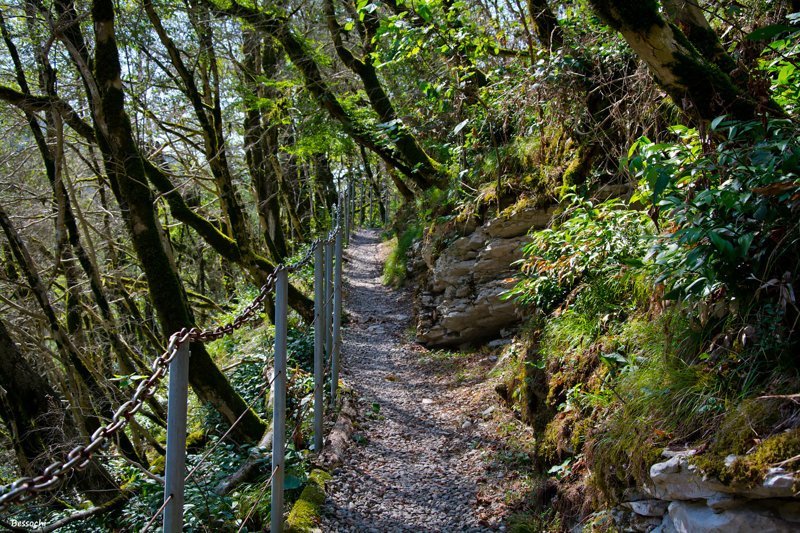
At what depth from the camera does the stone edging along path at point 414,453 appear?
4.32 metres

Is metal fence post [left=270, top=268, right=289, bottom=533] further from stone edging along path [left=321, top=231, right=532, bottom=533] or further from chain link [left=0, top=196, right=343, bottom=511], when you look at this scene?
chain link [left=0, top=196, right=343, bottom=511]

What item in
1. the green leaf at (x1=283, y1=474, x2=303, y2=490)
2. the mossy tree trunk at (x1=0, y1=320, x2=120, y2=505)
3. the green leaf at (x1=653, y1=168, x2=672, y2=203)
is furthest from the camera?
the mossy tree trunk at (x1=0, y1=320, x2=120, y2=505)

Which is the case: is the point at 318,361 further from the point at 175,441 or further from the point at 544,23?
the point at 544,23

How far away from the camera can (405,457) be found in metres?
5.41

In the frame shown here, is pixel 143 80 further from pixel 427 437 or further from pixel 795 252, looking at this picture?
pixel 795 252

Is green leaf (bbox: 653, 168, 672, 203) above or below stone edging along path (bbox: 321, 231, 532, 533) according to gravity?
above

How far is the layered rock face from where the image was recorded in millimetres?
7750

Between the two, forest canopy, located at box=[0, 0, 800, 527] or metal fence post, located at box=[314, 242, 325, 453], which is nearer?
forest canopy, located at box=[0, 0, 800, 527]

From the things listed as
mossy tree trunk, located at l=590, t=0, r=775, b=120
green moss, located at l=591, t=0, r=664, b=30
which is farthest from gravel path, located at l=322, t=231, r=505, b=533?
green moss, located at l=591, t=0, r=664, b=30

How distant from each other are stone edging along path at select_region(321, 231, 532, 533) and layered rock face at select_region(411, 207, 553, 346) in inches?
25.6

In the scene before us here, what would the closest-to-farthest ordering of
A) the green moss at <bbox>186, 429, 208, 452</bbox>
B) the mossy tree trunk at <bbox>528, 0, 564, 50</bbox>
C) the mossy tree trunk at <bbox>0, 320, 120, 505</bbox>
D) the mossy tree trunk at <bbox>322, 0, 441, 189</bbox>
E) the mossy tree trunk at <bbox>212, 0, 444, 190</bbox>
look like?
the mossy tree trunk at <bbox>0, 320, 120, 505</bbox>, the green moss at <bbox>186, 429, 208, 452</bbox>, the mossy tree trunk at <bbox>528, 0, 564, 50</bbox>, the mossy tree trunk at <bbox>212, 0, 444, 190</bbox>, the mossy tree trunk at <bbox>322, 0, 441, 189</bbox>

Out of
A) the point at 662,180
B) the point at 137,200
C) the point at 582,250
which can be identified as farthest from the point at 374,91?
the point at 662,180

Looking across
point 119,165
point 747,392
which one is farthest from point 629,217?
point 119,165

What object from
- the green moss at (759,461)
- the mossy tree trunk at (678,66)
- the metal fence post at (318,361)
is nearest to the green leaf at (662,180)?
the mossy tree trunk at (678,66)
